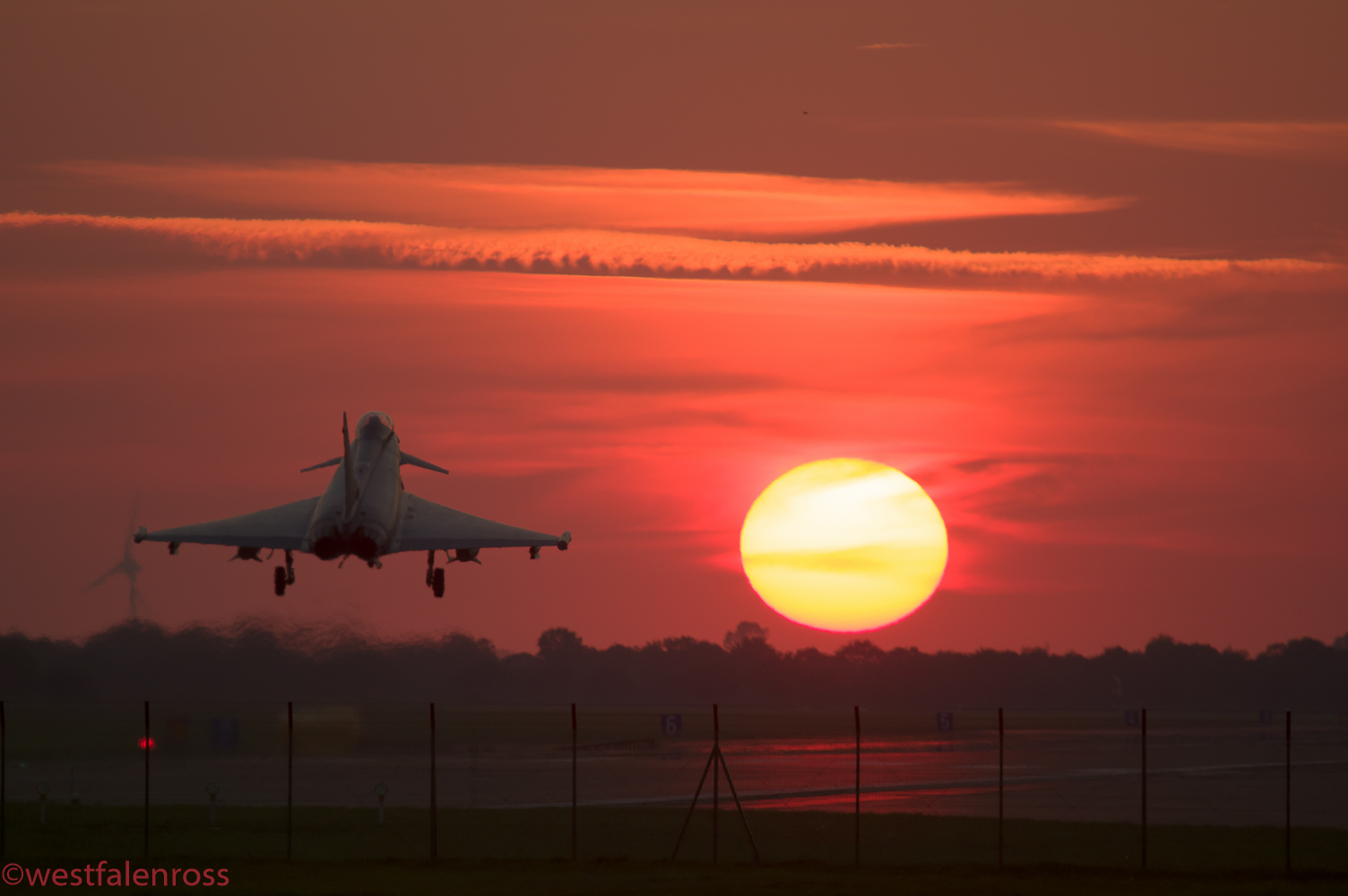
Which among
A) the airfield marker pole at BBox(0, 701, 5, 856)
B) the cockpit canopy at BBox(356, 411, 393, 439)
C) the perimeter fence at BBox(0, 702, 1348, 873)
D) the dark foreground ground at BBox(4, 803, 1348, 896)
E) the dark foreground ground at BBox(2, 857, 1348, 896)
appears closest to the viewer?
the dark foreground ground at BBox(2, 857, 1348, 896)

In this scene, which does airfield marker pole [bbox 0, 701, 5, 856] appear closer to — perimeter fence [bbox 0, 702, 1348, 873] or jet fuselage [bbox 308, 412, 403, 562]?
perimeter fence [bbox 0, 702, 1348, 873]

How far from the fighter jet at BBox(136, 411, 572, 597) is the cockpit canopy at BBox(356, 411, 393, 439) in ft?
0.14

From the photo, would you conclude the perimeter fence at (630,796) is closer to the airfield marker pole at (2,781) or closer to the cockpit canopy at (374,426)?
the airfield marker pole at (2,781)

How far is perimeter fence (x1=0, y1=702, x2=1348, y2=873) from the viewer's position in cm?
4759

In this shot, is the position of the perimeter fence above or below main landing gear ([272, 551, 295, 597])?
below

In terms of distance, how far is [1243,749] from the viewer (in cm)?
11694

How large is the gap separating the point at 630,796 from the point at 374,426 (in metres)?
22.4

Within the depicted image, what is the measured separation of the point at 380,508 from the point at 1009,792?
38142 millimetres

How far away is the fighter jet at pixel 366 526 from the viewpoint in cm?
5016

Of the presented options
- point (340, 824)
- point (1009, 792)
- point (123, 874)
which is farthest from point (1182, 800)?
point (123, 874)

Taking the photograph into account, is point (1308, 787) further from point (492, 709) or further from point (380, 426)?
point (492, 709)

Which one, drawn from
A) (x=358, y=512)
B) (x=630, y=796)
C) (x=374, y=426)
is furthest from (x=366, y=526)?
(x=630, y=796)

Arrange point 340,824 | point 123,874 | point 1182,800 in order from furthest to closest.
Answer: point 1182,800
point 340,824
point 123,874

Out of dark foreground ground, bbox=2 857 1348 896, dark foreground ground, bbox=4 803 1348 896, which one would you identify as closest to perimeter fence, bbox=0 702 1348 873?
dark foreground ground, bbox=4 803 1348 896
